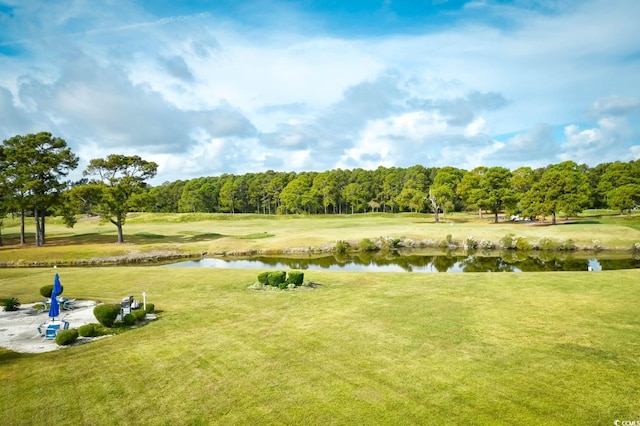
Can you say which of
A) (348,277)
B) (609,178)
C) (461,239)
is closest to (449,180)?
(609,178)

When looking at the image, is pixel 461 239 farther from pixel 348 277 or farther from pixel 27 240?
pixel 27 240

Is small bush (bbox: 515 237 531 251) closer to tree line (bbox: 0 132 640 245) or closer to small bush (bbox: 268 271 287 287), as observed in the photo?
tree line (bbox: 0 132 640 245)

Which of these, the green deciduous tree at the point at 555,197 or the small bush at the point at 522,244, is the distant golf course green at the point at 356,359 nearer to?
the small bush at the point at 522,244

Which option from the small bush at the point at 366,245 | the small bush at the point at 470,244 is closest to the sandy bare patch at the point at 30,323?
the small bush at the point at 366,245

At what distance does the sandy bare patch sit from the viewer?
16719 millimetres

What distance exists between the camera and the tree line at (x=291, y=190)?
5619 cm

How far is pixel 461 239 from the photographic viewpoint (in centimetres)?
5603

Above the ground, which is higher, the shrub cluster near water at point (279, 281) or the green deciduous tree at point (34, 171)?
the green deciduous tree at point (34, 171)

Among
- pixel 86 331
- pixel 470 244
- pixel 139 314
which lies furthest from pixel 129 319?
pixel 470 244

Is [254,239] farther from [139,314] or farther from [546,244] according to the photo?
[139,314]

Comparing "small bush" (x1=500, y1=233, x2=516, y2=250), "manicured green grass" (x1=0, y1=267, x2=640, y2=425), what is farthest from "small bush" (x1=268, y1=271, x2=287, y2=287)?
"small bush" (x1=500, y1=233, x2=516, y2=250)

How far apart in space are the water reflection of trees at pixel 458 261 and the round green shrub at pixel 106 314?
1050 inches

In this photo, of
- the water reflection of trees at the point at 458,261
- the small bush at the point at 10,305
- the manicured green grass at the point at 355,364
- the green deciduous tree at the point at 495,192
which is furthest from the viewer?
the green deciduous tree at the point at 495,192

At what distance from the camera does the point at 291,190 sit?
4847 inches
